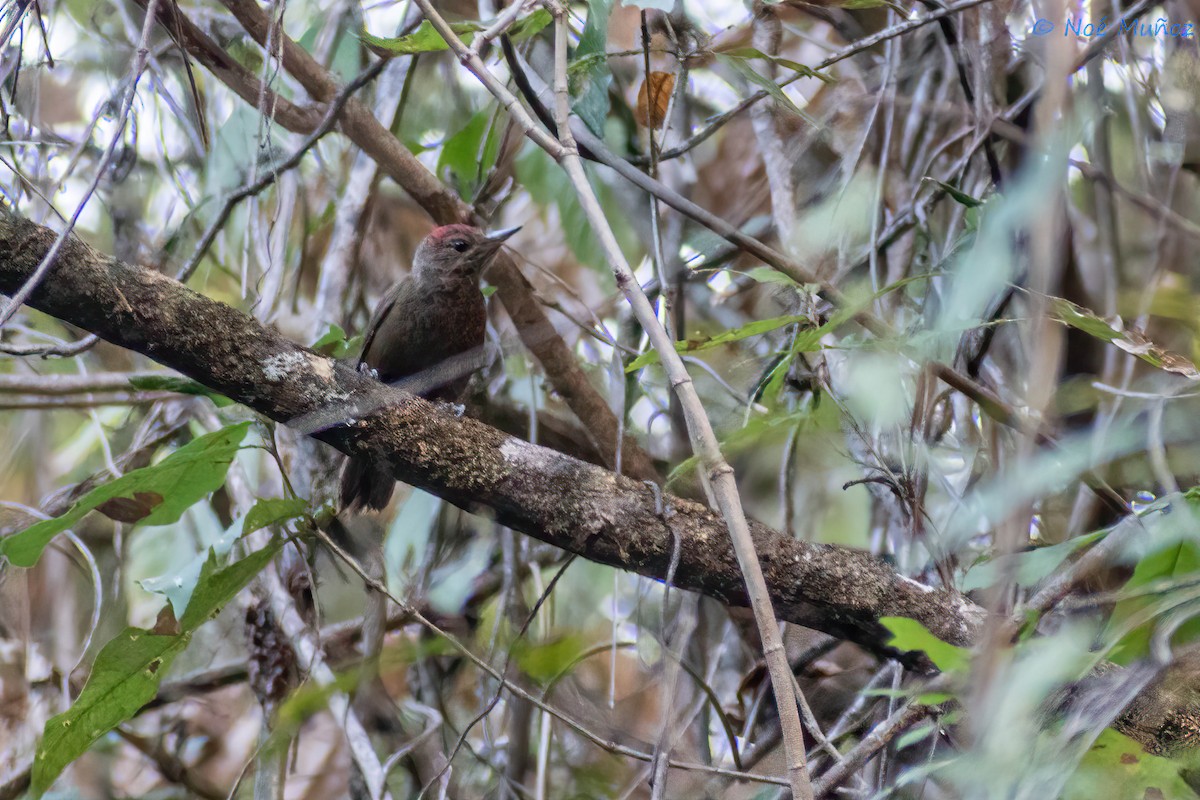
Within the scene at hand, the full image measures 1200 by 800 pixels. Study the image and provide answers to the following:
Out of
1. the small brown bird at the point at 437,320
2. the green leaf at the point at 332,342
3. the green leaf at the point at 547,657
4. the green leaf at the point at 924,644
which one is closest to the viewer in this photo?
the green leaf at the point at 924,644

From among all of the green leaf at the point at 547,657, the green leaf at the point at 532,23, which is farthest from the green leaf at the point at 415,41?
the green leaf at the point at 547,657

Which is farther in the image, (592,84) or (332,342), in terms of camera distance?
(332,342)

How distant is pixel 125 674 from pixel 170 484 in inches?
16.7

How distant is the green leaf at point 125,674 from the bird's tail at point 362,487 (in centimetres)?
57

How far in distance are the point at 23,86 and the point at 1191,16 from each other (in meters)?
3.11

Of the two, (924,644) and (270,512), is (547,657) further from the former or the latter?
(924,644)

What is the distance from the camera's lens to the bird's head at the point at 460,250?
3312mm

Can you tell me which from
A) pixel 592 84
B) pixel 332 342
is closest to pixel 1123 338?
pixel 592 84

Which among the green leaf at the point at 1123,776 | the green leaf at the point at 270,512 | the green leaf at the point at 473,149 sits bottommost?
the green leaf at the point at 1123,776

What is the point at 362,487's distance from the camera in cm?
294

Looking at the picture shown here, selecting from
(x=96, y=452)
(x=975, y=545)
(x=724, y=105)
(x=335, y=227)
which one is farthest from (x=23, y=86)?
(x=975, y=545)

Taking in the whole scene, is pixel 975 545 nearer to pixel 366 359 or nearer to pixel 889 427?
pixel 889 427

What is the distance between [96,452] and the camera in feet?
11.9

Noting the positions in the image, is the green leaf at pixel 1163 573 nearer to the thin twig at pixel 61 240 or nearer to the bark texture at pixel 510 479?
the bark texture at pixel 510 479
